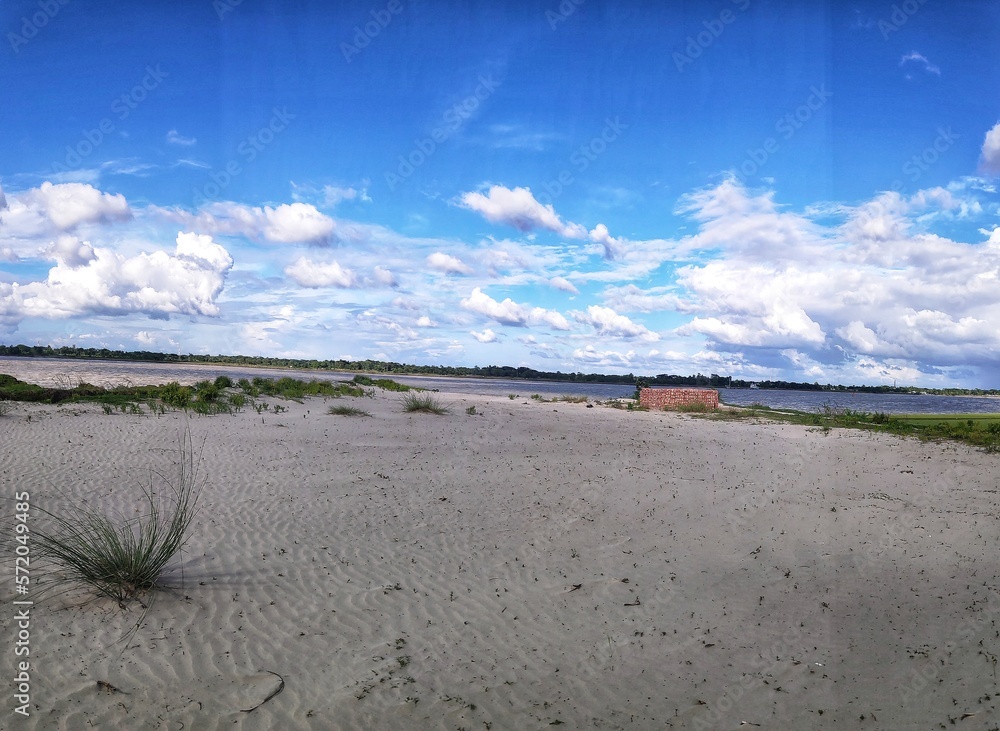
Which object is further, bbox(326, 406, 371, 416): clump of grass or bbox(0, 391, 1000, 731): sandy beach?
bbox(326, 406, 371, 416): clump of grass

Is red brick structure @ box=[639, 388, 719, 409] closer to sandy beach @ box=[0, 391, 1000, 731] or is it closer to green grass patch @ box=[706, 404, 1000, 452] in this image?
green grass patch @ box=[706, 404, 1000, 452]

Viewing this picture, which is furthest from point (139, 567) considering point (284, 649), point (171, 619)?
point (284, 649)

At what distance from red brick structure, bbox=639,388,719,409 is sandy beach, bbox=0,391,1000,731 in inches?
633

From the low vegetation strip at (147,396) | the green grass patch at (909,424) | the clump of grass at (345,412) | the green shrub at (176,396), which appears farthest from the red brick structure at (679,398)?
the green shrub at (176,396)

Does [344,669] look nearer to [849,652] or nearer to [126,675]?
[126,675]

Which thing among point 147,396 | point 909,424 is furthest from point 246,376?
point 909,424

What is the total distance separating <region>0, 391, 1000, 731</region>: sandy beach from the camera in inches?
Result: 169

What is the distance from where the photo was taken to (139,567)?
543cm

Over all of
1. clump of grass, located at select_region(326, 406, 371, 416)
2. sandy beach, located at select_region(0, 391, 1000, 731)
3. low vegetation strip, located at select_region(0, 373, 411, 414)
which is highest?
low vegetation strip, located at select_region(0, 373, 411, 414)

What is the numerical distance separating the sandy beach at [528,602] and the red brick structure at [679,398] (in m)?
16.1
